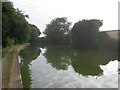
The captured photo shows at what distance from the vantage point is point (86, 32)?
157 ft

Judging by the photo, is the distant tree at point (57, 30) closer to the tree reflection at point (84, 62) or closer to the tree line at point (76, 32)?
the tree line at point (76, 32)

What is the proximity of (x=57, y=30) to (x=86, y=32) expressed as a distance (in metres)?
42.3

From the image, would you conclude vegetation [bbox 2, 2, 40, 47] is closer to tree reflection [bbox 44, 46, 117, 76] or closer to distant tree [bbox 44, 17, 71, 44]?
tree reflection [bbox 44, 46, 117, 76]

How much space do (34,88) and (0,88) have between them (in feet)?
7.08

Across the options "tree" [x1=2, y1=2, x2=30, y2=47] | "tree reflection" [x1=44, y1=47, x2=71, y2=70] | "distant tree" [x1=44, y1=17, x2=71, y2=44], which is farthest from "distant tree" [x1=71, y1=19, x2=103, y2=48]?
"distant tree" [x1=44, y1=17, x2=71, y2=44]

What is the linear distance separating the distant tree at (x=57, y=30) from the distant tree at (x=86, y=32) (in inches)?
1298

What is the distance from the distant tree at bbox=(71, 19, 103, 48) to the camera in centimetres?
4675

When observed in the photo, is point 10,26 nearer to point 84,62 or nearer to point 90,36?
point 90,36

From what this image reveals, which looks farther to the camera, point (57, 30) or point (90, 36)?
point (57, 30)

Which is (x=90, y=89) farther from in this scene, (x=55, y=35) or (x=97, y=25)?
(x=55, y=35)

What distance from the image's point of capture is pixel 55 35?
3494 inches

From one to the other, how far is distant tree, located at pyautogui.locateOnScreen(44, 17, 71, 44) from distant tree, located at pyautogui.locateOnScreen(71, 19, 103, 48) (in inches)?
1298

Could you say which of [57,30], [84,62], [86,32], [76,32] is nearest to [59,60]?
[84,62]

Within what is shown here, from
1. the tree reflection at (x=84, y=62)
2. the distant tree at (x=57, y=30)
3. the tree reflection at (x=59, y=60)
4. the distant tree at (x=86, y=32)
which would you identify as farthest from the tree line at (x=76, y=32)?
the distant tree at (x=57, y=30)
